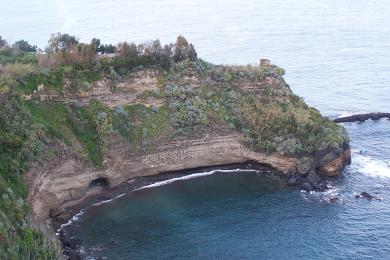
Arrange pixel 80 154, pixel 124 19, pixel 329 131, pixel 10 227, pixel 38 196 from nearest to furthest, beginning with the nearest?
pixel 10 227
pixel 38 196
pixel 80 154
pixel 329 131
pixel 124 19

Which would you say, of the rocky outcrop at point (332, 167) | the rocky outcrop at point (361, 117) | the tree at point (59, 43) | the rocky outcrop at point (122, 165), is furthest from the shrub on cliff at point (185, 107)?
the rocky outcrop at point (361, 117)

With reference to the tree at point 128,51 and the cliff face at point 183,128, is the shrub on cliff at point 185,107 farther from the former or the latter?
the tree at point 128,51

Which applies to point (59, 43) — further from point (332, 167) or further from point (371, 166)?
point (371, 166)

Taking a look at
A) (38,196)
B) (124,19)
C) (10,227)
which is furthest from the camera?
(124,19)

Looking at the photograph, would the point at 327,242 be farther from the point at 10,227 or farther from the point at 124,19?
the point at 124,19

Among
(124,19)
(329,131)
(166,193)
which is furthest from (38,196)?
(124,19)
